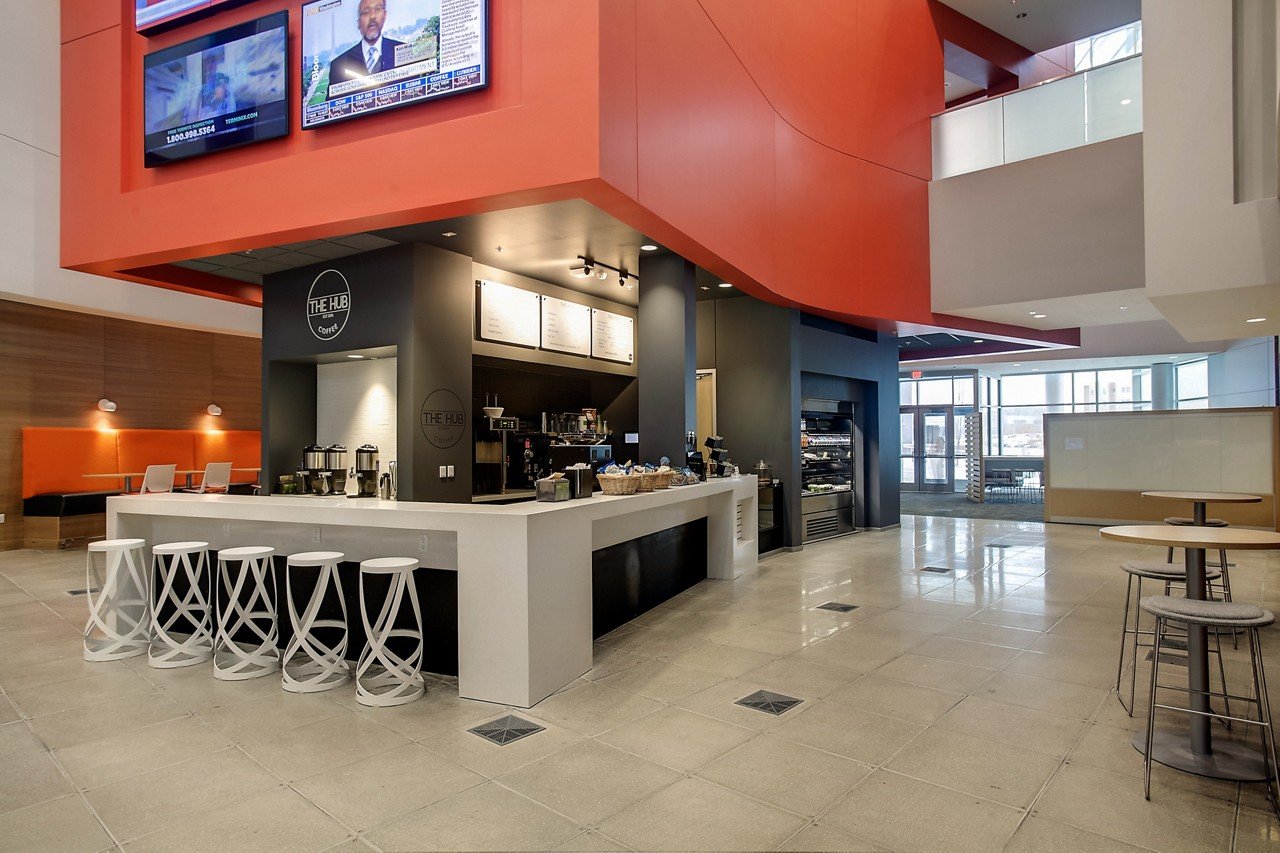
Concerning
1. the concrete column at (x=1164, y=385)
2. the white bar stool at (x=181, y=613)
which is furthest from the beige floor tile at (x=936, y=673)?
the concrete column at (x=1164, y=385)

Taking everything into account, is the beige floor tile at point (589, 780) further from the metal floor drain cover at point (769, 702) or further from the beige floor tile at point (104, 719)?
the beige floor tile at point (104, 719)

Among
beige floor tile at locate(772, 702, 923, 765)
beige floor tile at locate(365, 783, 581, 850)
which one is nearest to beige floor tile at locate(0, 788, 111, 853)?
beige floor tile at locate(365, 783, 581, 850)

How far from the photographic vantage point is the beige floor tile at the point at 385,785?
2672mm

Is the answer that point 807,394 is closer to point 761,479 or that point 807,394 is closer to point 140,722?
point 761,479

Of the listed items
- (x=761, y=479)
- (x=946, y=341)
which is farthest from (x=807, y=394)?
(x=946, y=341)

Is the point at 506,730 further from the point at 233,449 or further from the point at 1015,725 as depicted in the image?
the point at 233,449

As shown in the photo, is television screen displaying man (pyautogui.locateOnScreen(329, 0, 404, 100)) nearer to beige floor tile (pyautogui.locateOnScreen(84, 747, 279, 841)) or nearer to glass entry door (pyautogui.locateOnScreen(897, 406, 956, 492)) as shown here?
beige floor tile (pyautogui.locateOnScreen(84, 747, 279, 841))

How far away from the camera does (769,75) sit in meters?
7.38

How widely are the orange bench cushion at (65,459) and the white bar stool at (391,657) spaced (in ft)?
27.5

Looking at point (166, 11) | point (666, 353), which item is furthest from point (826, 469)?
point (166, 11)

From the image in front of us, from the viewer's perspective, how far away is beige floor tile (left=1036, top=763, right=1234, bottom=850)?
2.49 meters

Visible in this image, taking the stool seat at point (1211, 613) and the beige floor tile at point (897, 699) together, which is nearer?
the stool seat at point (1211, 613)

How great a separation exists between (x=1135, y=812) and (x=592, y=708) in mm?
2356

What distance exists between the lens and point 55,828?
8.47 ft
